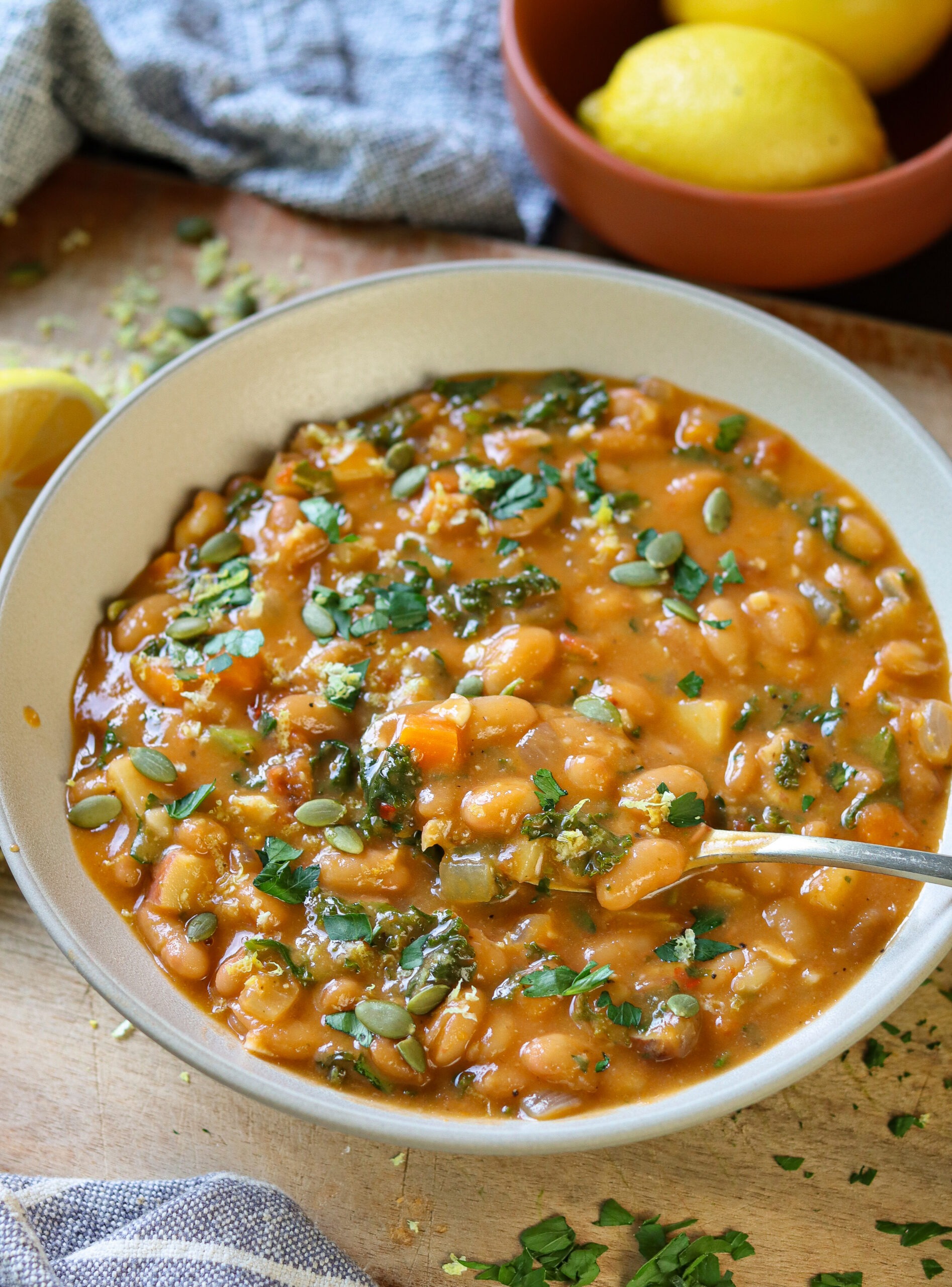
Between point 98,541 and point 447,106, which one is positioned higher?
point 447,106

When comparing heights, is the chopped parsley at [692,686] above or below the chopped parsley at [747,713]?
above

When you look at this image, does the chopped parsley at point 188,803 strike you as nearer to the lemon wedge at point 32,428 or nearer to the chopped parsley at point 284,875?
the chopped parsley at point 284,875

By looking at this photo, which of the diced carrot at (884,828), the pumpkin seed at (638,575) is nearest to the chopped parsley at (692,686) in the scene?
the pumpkin seed at (638,575)

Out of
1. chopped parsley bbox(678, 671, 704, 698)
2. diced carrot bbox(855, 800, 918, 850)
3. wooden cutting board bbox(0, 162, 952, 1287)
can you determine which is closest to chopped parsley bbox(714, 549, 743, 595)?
chopped parsley bbox(678, 671, 704, 698)

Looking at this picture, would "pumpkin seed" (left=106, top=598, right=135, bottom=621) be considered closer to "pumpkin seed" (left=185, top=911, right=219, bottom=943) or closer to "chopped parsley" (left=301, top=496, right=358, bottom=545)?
"chopped parsley" (left=301, top=496, right=358, bottom=545)

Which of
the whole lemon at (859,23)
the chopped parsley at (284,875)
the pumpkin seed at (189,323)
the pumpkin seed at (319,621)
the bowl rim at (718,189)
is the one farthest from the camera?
the pumpkin seed at (189,323)

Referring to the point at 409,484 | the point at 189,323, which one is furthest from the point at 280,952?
the point at 189,323

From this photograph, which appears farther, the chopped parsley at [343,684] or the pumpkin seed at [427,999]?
the chopped parsley at [343,684]

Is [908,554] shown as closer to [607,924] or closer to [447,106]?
[607,924]

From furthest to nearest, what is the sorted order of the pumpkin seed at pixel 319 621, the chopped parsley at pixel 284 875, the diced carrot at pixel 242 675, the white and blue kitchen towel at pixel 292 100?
the white and blue kitchen towel at pixel 292 100 → the pumpkin seed at pixel 319 621 → the diced carrot at pixel 242 675 → the chopped parsley at pixel 284 875

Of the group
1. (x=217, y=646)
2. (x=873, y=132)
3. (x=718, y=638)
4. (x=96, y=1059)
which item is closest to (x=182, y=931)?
(x=96, y=1059)
